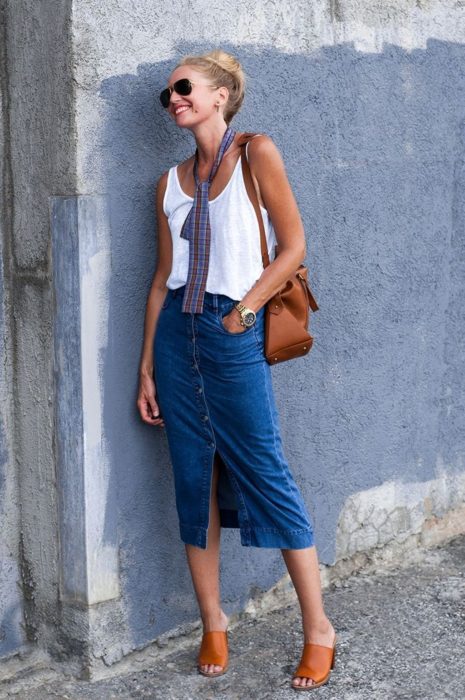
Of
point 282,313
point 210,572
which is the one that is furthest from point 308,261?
point 210,572

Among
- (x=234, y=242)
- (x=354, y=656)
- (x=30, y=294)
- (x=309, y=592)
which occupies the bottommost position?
(x=354, y=656)

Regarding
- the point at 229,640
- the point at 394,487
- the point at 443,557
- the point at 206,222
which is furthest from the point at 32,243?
the point at 443,557

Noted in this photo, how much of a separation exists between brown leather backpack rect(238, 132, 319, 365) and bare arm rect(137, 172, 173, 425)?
0.96 ft

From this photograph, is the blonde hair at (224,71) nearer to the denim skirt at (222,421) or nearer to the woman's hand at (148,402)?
the denim skirt at (222,421)

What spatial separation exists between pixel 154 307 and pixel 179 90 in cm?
67

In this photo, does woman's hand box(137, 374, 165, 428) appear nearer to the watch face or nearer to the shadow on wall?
the shadow on wall

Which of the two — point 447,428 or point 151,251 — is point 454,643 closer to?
point 447,428

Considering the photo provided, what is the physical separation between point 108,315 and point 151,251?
0.26m

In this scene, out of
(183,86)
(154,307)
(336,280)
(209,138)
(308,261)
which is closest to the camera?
(183,86)

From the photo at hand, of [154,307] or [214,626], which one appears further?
[214,626]

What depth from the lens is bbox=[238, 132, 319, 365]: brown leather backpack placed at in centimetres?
320

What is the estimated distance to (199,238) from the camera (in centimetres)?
320

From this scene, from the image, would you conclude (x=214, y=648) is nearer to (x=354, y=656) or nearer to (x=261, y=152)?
(x=354, y=656)

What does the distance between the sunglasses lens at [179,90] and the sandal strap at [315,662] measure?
5.82 ft
